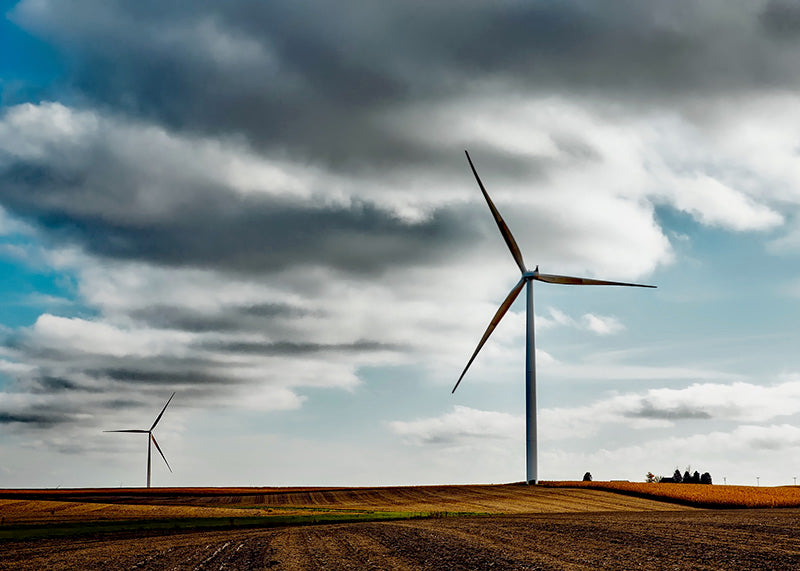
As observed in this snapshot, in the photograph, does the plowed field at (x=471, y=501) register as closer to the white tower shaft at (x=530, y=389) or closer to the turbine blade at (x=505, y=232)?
the white tower shaft at (x=530, y=389)

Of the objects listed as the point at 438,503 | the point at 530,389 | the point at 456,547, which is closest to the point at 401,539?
the point at 456,547

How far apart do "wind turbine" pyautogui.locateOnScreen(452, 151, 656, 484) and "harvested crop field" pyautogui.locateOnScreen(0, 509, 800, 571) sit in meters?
30.0

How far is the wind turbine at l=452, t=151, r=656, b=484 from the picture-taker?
73938mm

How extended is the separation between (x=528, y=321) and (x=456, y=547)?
47.2 m

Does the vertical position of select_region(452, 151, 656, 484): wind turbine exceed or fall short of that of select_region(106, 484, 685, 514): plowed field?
it exceeds it

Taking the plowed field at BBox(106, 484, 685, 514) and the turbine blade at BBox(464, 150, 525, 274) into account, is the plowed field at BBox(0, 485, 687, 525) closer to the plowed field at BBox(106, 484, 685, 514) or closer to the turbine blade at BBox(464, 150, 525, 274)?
the plowed field at BBox(106, 484, 685, 514)

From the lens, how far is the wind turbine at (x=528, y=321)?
73.9 m

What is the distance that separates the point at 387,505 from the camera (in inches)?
2662

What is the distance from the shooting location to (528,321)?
76.2 m

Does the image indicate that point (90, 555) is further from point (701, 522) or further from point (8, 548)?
point (701, 522)

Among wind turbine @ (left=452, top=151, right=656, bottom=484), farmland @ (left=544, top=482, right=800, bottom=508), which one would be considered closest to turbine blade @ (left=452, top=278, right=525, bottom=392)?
wind turbine @ (left=452, top=151, right=656, bottom=484)

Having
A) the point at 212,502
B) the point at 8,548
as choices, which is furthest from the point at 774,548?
the point at 212,502

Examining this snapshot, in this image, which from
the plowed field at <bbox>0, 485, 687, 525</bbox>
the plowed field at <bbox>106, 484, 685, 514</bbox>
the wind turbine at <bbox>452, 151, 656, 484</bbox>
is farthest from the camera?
the wind turbine at <bbox>452, 151, 656, 484</bbox>

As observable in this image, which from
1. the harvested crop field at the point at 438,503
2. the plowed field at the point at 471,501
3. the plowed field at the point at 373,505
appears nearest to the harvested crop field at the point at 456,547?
the plowed field at the point at 373,505
